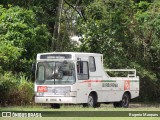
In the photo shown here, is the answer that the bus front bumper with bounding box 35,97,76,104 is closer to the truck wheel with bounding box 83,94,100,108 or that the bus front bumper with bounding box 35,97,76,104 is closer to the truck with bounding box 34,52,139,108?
the truck with bounding box 34,52,139,108

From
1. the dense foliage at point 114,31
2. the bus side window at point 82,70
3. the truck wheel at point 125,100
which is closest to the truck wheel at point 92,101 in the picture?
the bus side window at point 82,70

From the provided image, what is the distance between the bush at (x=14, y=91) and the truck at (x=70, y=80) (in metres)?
1.18

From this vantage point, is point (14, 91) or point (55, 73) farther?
point (14, 91)

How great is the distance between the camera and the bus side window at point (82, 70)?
906 inches

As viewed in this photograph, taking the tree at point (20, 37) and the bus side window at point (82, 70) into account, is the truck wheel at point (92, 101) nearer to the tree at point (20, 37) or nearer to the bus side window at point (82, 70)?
the bus side window at point (82, 70)

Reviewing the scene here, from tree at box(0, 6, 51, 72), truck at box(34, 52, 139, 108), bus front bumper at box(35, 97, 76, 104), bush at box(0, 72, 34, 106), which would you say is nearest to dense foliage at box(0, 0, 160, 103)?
tree at box(0, 6, 51, 72)

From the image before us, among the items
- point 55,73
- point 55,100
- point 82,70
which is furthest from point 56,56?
point 55,100

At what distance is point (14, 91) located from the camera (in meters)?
24.1

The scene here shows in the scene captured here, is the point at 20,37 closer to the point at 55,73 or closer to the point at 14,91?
the point at 14,91

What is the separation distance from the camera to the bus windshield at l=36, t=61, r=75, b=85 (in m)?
22.8

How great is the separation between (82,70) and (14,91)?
364 cm

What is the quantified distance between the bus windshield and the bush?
1.28 m

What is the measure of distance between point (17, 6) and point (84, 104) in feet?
32.7

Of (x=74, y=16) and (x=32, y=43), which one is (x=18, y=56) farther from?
(x=74, y=16)
